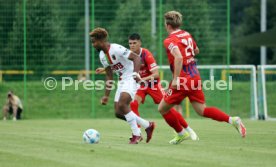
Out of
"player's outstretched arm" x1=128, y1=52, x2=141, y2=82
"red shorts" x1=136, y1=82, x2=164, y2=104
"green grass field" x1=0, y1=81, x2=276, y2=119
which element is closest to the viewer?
"player's outstretched arm" x1=128, y1=52, x2=141, y2=82

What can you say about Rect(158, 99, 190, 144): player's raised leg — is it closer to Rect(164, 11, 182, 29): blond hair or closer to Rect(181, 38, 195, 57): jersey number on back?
Rect(181, 38, 195, 57): jersey number on back

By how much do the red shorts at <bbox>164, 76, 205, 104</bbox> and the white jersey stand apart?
912mm

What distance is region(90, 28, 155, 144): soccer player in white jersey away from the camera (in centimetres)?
1347

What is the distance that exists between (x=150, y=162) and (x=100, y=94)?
1882cm

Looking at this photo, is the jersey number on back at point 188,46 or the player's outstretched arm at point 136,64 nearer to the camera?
the jersey number on back at point 188,46

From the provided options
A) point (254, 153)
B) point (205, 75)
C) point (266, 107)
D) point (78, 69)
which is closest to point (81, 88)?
point (78, 69)

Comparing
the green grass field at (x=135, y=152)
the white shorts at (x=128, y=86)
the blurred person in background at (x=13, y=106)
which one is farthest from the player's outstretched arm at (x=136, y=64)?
the blurred person in background at (x=13, y=106)

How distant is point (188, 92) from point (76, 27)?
51.5ft

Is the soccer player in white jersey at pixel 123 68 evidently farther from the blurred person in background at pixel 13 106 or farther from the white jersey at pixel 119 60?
the blurred person in background at pixel 13 106

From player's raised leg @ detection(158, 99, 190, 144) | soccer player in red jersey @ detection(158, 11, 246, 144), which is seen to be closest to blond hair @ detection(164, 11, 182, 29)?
soccer player in red jersey @ detection(158, 11, 246, 144)

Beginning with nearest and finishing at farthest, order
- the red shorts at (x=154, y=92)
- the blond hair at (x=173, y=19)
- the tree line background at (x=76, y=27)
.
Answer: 1. the blond hair at (x=173, y=19)
2. the red shorts at (x=154, y=92)
3. the tree line background at (x=76, y=27)

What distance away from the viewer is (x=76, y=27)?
2838cm

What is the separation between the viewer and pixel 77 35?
94.6ft

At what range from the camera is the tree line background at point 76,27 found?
92.1 ft
